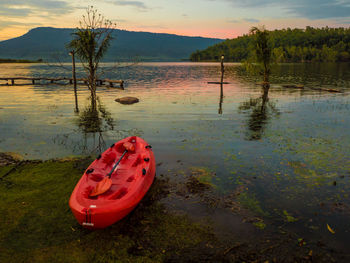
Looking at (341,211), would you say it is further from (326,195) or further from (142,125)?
(142,125)

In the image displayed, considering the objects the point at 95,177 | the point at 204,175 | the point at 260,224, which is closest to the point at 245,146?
the point at 204,175

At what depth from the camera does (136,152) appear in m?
11.5

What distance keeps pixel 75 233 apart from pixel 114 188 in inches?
75.3

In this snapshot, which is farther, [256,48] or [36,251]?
[256,48]

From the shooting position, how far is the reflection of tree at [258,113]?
666 inches

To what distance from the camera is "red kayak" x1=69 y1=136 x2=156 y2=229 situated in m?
6.88

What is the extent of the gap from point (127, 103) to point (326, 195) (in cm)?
2329

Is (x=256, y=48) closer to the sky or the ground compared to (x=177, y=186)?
closer to the sky

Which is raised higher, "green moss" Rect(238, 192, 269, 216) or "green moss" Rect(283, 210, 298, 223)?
"green moss" Rect(238, 192, 269, 216)

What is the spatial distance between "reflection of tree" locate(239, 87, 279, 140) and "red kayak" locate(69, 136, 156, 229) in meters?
7.98

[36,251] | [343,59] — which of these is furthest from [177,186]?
[343,59]

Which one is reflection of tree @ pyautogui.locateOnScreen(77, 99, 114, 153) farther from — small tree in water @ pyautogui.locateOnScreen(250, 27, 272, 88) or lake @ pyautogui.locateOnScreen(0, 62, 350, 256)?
small tree in water @ pyautogui.locateOnScreen(250, 27, 272, 88)

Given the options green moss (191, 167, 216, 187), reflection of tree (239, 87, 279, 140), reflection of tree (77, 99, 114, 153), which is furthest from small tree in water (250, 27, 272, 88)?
green moss (191, 167, 216, 187)

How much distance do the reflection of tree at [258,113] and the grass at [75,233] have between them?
377 inches
